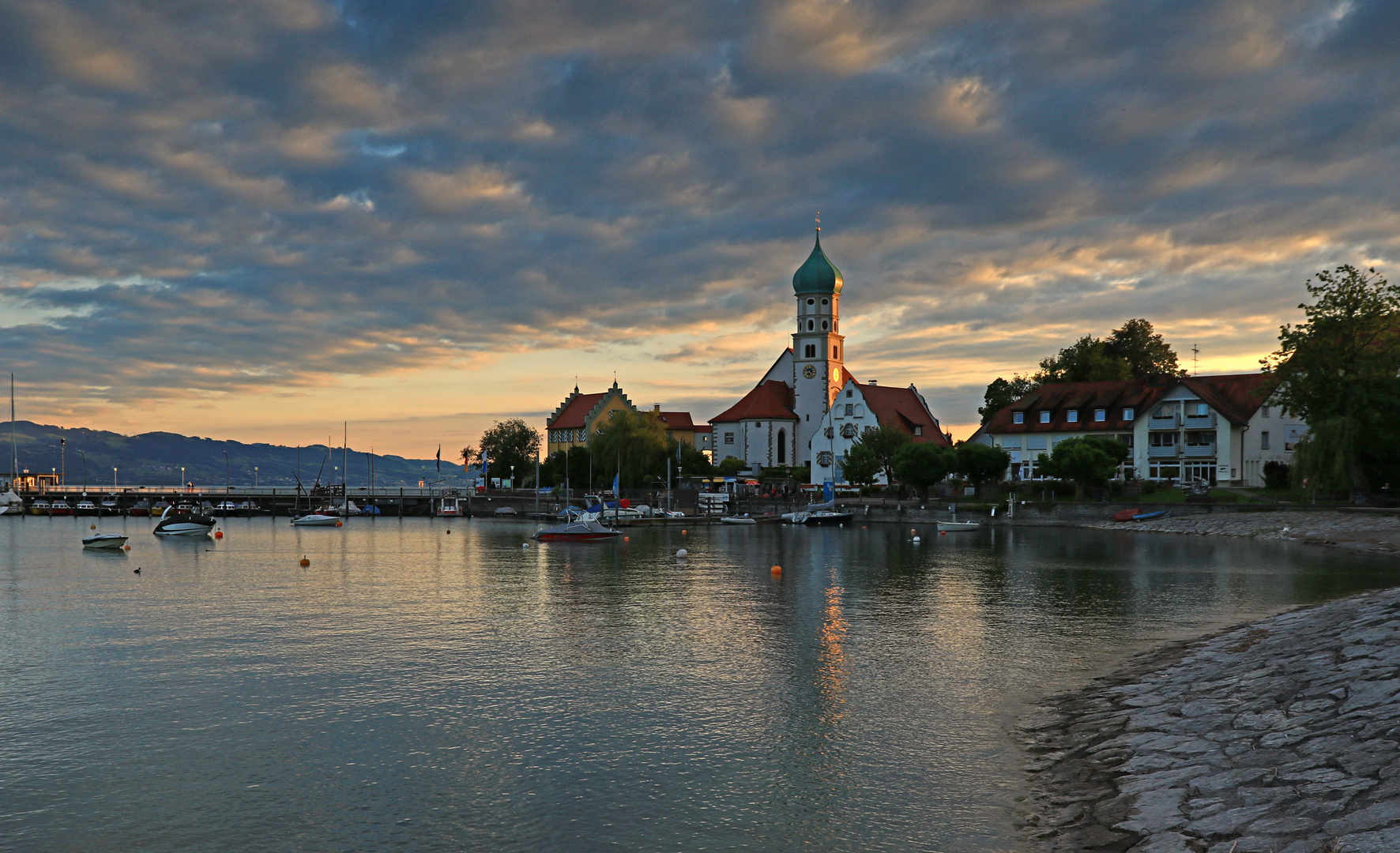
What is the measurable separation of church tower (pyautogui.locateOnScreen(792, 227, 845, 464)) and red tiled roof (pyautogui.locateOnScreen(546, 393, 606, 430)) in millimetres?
49714

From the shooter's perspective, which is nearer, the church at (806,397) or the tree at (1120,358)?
the tree at (1120,358)

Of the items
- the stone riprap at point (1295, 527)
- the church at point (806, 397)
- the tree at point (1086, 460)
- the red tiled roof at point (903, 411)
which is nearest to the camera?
the stone riprap at point (1295, 527)

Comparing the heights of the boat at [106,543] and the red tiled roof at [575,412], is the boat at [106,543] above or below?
below

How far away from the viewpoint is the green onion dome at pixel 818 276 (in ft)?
482

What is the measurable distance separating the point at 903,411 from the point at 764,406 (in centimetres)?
2118

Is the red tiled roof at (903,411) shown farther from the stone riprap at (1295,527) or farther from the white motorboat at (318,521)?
the white motorboat at (318,521)

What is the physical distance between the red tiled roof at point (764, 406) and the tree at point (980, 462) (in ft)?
146

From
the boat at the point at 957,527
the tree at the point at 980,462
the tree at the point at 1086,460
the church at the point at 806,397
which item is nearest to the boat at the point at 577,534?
the boat at the point at 957,527

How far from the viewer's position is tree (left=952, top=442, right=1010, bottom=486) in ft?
342

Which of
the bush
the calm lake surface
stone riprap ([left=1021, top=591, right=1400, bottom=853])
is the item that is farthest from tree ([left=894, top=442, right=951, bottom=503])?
stone riprap ([left=1021, top=591, right=1400, bottom=853])

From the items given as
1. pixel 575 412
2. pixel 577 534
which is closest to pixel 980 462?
pixel 577 534

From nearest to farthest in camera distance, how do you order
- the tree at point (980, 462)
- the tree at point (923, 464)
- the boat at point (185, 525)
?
the boat at point (185, 525) < the tree at point (980, 462) < the tree at point (923, 464)

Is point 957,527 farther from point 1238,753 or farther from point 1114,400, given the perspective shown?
point 1238,753

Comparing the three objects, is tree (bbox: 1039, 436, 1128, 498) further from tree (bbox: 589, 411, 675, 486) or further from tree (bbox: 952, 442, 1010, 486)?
tree (bbox: 589, 411, 675, 486)
